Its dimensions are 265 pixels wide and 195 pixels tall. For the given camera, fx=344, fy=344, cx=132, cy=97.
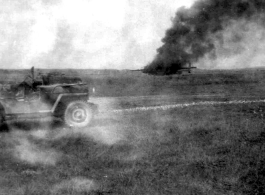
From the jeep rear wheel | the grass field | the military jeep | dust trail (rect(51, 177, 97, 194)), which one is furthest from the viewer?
the jeep rear wheel

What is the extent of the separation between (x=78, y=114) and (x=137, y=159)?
5.03 metres

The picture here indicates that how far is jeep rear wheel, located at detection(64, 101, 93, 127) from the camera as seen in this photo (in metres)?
12.1

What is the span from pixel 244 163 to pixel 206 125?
426 centimetres

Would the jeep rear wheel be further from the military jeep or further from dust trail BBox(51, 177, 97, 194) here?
dust trail BBox(51, 177, 97, 194)

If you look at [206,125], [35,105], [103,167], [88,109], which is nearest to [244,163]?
[103,167]

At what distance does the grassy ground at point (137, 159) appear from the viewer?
6.06 m

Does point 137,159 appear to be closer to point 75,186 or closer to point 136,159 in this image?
point 136,159

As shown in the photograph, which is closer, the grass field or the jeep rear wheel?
the grass field

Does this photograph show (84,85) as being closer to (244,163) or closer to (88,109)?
(88,109)

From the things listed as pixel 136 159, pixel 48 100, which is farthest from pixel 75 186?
pixel 48 100

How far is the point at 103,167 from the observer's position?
717 cm

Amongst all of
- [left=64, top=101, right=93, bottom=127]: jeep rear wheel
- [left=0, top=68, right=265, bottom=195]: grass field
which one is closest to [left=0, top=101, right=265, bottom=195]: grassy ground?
[left=0, top=68, right=265, bottom=195]: grass field

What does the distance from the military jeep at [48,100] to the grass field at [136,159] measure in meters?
0.54

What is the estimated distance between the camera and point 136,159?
7.70 meters
